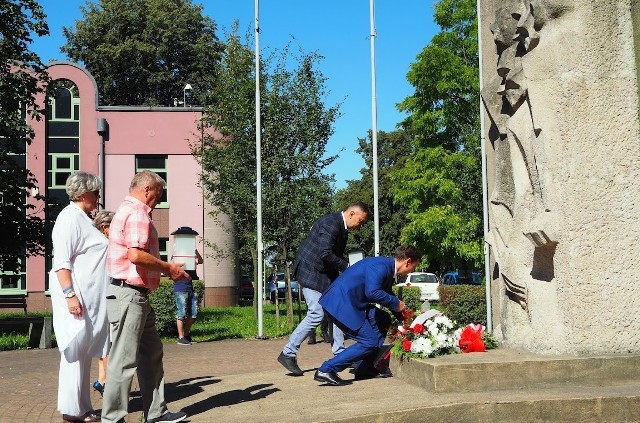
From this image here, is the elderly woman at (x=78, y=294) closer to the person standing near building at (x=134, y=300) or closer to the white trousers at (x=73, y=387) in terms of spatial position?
the white trousers at (x=73, y=387)

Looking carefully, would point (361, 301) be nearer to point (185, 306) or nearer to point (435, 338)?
point (435, 338)

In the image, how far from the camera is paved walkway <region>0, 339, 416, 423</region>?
654 centimetres

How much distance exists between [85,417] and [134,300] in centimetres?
152

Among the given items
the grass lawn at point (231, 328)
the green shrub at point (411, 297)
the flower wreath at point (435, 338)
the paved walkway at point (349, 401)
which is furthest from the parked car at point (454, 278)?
the flower wreath at point (435, 338)

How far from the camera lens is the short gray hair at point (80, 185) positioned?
7.05m

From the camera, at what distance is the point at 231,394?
7.82 m

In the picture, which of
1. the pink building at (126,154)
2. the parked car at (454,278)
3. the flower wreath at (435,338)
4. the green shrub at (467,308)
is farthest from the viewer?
the parked car at (454,278)

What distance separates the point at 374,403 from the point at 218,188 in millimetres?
18800

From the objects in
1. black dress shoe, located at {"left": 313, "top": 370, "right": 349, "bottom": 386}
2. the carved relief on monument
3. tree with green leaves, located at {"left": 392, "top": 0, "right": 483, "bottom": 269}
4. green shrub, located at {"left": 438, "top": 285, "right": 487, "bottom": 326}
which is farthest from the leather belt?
tree with green leaves, located at {"left": 392, "top": 0, "right": 483, "bottom": 269}

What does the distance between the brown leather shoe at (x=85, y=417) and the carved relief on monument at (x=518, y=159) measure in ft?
13.0

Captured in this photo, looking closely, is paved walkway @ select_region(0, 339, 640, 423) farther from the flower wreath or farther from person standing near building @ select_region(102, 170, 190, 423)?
person standing near building @ select_region(102, 170, 190, 423)

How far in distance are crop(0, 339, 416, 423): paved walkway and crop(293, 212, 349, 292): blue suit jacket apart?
1.03m

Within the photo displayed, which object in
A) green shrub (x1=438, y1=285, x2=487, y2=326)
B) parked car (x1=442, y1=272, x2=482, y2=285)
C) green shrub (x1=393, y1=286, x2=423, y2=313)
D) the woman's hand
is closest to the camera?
the woman's hand

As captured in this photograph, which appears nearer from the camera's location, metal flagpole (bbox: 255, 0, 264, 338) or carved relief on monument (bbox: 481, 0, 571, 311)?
carved relief on monument (bbox: 481, 0, 571, 311)
